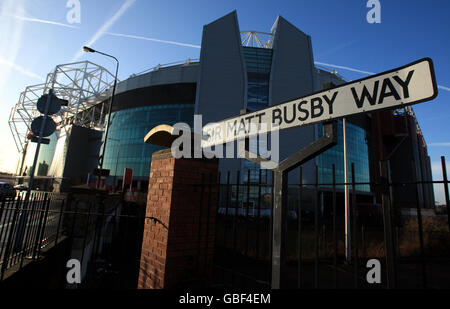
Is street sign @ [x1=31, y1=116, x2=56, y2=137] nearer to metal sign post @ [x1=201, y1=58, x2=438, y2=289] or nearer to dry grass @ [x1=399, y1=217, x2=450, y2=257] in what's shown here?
metal sign post @ [x1=201, y1=58, x2=438, y2=289]

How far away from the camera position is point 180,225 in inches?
118

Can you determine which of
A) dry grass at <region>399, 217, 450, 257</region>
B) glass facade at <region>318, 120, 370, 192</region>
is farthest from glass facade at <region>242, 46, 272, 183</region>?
dry grass at <region>399, 217, 450, 257</region>

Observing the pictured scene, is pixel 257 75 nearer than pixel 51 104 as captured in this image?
No

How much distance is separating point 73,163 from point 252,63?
1379 inches

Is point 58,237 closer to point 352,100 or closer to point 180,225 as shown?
point 180,225

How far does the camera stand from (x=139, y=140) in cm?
4103

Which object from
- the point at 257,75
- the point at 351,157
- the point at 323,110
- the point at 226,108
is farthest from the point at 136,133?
the point at 323,110

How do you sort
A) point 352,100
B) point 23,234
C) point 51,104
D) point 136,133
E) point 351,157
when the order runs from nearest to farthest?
point 352,100, point 23,234, point 51,104, point 136,133, point 351,157

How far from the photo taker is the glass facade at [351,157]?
128ft

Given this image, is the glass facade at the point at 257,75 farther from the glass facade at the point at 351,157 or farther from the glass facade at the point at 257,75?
the glass facade at the point at 351,157

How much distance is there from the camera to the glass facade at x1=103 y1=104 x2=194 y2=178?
3922 cm

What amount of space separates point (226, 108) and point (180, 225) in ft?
108

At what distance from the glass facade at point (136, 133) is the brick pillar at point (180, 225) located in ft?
116
